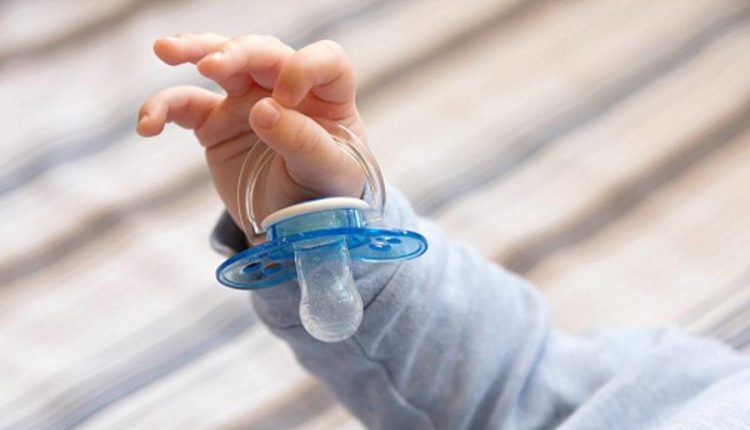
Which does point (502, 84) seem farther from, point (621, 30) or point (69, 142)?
point (69, 142)

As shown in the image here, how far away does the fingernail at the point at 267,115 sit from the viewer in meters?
0.39

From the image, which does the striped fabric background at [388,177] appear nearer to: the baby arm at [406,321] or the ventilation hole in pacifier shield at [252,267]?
the baby arm at [406,321]

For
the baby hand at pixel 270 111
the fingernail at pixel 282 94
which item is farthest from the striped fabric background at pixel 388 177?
the fingernail at pixel 282 94

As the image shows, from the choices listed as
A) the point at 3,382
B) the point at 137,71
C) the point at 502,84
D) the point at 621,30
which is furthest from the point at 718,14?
the point at 3,382

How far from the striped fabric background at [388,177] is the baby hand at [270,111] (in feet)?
0.73

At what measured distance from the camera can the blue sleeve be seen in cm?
53

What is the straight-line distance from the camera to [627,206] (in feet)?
2.53

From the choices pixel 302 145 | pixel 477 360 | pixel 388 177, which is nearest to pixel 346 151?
pixel 302 145

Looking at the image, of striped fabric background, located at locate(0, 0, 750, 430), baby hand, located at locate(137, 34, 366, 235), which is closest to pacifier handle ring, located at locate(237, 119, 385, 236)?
baby hand, located at locate(137, 34, 366, 235)

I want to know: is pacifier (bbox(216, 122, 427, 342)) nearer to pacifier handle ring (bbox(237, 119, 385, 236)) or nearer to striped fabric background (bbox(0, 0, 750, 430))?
pacifier handle ring (bbox(237, 119, 385, 236))

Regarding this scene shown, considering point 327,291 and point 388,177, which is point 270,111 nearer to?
point 327,291

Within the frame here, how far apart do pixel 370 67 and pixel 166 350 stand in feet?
1.02

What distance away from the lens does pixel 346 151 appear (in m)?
0.45

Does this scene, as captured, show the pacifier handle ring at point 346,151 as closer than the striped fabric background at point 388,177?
Yes
